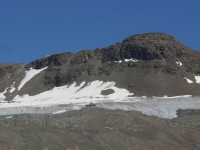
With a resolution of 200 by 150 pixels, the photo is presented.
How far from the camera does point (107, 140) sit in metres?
65.4

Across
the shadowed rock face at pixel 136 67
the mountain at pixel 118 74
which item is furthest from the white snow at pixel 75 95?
the shadowed rock face at pixel 136 67

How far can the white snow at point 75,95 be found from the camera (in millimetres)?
158000

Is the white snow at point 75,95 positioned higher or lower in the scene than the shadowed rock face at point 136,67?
lower

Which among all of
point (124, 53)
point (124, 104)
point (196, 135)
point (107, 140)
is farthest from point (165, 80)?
point (107, 140)

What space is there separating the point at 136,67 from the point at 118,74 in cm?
614

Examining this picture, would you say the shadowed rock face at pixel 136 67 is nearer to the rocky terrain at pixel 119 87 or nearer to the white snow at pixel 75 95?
the rocky terrain at pixel 119 87

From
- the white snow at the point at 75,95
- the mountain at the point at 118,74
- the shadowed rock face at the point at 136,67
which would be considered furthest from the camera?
the shadowed rock face at the point at 136,67

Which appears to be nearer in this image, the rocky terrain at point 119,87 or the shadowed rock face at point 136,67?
the rocky terrain at point 119,87

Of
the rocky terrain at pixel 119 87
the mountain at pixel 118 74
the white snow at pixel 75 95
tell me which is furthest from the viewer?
the mountain at pixel 118 74

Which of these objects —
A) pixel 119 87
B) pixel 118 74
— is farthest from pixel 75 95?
pixel 118 74

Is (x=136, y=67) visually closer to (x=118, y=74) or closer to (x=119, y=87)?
(x=118, y=74)

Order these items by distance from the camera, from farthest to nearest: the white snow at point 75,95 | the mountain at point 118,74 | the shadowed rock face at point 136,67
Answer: the shadowed rock face at point 136,67 → the mountain at point 118,74 → the white snow at point 75,95

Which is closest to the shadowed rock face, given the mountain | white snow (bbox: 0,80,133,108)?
the mountain

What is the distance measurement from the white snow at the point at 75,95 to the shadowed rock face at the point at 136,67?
276cm
